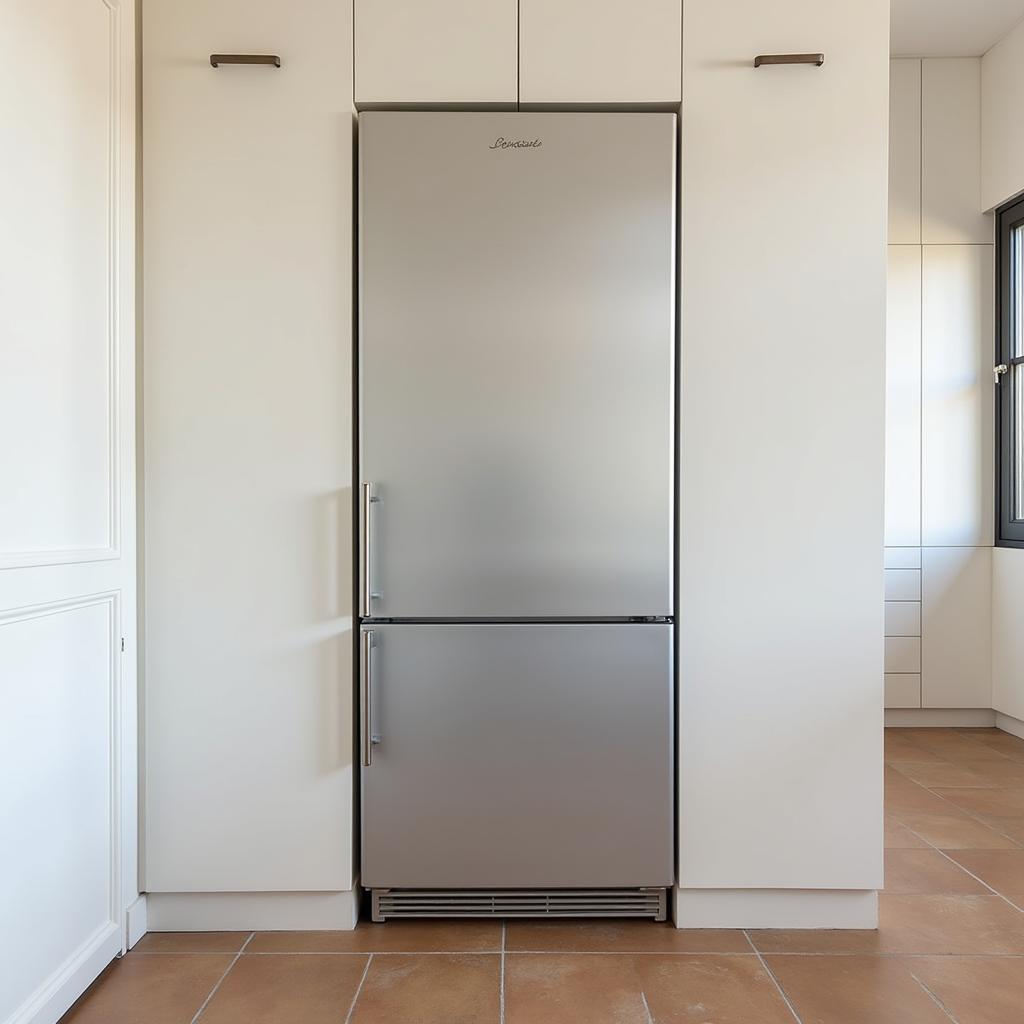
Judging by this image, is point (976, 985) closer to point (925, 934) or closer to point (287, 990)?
point (925, 934)

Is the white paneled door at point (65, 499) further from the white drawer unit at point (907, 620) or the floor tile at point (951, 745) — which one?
the white drawer unit at point (907, 620)

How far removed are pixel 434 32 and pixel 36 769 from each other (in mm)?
1930

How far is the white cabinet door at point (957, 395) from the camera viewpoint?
4246mm

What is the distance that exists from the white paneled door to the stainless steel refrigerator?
22.7 inches

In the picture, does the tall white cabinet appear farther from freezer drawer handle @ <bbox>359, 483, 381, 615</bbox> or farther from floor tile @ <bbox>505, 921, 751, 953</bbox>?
freezer drawer handle @ <bbox>359, 483, 381, 615</bbox>

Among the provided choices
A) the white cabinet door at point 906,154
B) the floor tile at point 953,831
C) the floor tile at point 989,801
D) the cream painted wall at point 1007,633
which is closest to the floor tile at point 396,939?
the floor tile at point 953,831

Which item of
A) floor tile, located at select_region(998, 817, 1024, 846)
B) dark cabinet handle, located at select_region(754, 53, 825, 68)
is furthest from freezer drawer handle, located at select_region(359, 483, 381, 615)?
floor tile, located at select_region(998, 817, 1024, 846)

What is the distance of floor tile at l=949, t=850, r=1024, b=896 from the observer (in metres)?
2.50

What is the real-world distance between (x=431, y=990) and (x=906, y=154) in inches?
168

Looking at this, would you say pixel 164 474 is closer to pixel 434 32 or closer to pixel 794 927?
pixel 434 32

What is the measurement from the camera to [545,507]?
2141 mm

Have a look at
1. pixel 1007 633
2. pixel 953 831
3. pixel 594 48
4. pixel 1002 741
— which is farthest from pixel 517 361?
pixel 1002 741

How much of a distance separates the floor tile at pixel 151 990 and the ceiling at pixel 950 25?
174 inches

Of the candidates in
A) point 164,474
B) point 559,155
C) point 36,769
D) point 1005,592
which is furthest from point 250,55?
point 1005,592
